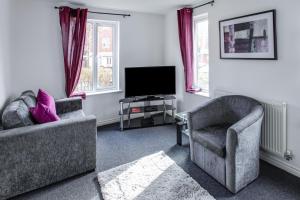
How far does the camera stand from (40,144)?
218 centimetres

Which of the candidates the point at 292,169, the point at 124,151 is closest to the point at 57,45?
the point at 124,151

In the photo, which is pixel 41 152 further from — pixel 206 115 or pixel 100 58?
pixel 100 58

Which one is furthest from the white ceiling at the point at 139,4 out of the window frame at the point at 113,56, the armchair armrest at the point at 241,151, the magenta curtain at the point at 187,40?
the armchair armrest at the point at 241,151

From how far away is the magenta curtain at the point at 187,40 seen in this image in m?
3.94

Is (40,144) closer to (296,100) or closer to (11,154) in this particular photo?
(11,154)

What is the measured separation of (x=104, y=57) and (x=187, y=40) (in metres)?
1.72

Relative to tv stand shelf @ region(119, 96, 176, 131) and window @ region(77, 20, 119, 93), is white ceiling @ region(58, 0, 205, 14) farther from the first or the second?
tv stand shelf @ region(119, 96, 176, 131)

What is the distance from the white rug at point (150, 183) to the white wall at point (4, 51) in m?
1.66

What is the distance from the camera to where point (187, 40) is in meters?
3.99

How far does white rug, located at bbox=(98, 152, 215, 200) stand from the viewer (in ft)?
6.84

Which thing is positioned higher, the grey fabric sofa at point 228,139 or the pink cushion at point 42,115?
the pink cushion at point 42,115

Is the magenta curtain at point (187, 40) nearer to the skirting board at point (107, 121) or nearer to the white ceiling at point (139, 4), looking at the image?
the white ceiling at point (139, 4)

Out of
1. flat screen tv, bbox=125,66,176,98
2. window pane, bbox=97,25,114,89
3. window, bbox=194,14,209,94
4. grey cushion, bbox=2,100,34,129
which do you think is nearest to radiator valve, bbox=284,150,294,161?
window, bbox=194,14,209,94

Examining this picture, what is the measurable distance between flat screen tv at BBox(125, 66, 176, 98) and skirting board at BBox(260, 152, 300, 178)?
2.08m
